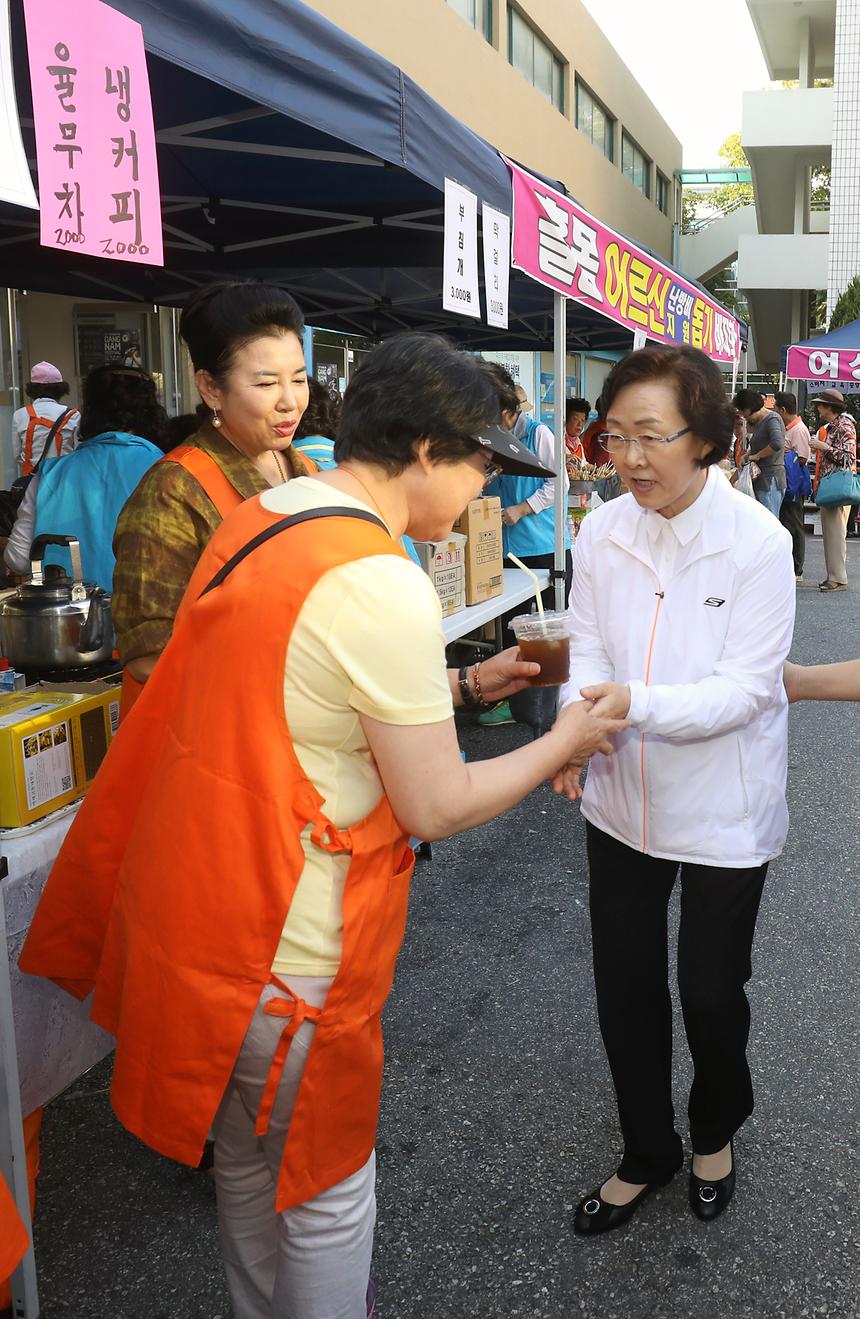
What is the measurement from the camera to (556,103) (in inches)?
859

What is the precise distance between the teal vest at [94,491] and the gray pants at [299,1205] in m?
2.38

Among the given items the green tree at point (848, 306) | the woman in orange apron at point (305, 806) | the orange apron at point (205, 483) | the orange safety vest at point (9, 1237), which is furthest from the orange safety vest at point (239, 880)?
the green tree at point (848, 306)

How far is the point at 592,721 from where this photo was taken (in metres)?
1.94

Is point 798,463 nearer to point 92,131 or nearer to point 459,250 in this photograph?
point 459,250

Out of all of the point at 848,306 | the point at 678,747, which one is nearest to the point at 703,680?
the point at 678,747

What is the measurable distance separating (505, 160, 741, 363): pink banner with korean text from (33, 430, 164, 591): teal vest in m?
1.91

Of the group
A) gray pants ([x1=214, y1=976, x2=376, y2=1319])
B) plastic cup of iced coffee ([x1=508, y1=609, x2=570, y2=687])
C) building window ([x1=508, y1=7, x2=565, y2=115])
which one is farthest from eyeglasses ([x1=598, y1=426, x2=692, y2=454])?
building window ([x1=508, y1=7, x2=565, y2=115])

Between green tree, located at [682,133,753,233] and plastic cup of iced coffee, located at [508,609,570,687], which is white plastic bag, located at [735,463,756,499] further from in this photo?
green tree, located at [682,133,753,233]

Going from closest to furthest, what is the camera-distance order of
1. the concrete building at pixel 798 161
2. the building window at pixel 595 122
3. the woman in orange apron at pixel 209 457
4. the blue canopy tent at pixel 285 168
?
1. the woman in orange apron at pixel 209 457
2. the blue canopy tent at pixel 285 168
3. the concrete building at pixel 798 161
4. the building window at pixel 595 122

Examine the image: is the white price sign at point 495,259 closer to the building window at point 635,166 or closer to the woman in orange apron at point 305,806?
the woman in orange apron at point 305,806

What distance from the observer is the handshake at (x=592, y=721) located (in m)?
1.87

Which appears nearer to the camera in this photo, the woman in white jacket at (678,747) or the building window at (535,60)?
the woman in white jacket at (678,747)

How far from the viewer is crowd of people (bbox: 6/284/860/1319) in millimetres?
1403

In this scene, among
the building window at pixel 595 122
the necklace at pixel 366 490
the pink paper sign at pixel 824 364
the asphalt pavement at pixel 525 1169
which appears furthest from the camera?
the building window at pixel 595 122
